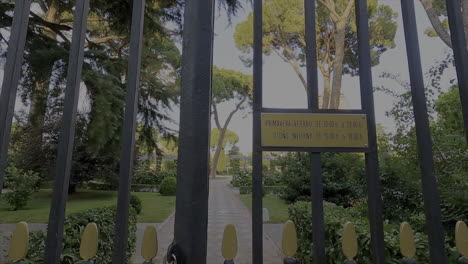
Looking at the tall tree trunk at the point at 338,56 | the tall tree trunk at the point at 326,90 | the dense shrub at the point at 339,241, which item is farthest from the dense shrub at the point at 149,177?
the dense shrub at the point at 339,241

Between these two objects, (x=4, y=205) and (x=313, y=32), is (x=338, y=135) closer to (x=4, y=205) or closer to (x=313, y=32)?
(x=313, y=32)

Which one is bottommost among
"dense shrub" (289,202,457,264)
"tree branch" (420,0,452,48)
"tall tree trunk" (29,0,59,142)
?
"dense shrub" (289,202,457,264)

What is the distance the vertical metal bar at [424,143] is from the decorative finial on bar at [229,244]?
775mm

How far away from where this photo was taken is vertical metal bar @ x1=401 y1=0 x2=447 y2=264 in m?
1.04

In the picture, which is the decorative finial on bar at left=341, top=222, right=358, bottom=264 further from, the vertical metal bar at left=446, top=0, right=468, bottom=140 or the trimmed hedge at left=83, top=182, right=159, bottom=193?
the trimmed hedge at left=83, top=182, right=159, bottom=193

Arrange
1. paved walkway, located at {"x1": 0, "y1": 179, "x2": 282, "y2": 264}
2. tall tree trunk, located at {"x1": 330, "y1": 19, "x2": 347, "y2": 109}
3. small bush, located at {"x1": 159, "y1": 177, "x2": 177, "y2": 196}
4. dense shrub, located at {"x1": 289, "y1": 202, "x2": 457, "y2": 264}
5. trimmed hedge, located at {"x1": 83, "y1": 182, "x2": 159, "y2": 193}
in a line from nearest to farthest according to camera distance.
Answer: dense shrub, located at {"x1": 289, "y1": 202, "x2": 457, "y2": 264} → paved walkway, located at {"x1": 0, "y1": 179, "x2": 282, "y2": 264} → tall tree trunk, located at {"x1": 330, "y1": 19, "x2": 347, "y2": 109} → trimmed hedge, located at {"x1": 83, "y1": 182, "x2": 159, "y2": 193} → small bush, located at {"x1": 159, "y1": 177, "x2": 177, "y2": 196}

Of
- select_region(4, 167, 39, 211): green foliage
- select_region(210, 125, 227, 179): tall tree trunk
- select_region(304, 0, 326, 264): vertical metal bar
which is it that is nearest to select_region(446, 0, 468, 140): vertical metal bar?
select_region(304, 0, 326, 264): vertical metal bar

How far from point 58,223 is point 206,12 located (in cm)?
103

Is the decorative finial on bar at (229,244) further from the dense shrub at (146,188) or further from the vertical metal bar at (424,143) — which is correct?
the dense shrub at (146,188)

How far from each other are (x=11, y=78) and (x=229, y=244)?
1.14 metres

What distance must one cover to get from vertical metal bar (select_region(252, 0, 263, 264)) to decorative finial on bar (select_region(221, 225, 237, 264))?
0.33 ft

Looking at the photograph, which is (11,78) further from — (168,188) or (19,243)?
(168,188)

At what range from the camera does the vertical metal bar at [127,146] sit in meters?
1.02

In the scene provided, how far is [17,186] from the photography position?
8805 millimetres
